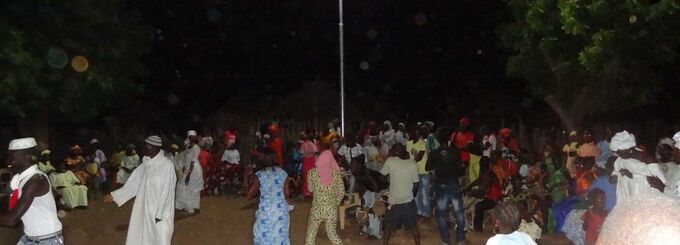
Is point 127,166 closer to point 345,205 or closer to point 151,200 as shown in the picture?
point 345,205

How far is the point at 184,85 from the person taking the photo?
4216 centimetres

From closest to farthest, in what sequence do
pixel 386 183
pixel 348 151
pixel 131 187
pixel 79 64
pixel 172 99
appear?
pixel 131 187 < pixel 386 183 < pixel 348 151 < pixel 79 64 < pixel 172 99

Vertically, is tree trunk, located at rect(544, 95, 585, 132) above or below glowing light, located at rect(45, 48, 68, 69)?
below

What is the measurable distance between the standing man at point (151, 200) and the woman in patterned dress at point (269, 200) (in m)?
0.79

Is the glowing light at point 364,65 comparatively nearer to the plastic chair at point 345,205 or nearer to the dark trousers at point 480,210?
the plastic chair at point 345,205

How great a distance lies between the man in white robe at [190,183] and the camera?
15.2 meters

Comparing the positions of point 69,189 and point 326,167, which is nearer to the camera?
point 326,167

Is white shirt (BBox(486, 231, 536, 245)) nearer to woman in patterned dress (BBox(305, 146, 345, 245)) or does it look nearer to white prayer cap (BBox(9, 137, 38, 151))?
white prayer cap (BBox(9, 137, 38, 151))

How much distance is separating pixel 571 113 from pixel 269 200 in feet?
56.5

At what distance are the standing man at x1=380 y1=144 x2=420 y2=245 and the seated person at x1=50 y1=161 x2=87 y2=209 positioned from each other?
7.55 m

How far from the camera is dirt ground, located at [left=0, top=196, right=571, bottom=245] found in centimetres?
1220

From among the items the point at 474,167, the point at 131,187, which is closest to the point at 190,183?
the point at 474,167

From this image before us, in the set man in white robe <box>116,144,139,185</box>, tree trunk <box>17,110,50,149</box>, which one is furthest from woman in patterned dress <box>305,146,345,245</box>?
tree trunk <box>17,110,50,149</box>

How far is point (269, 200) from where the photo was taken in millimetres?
8336
